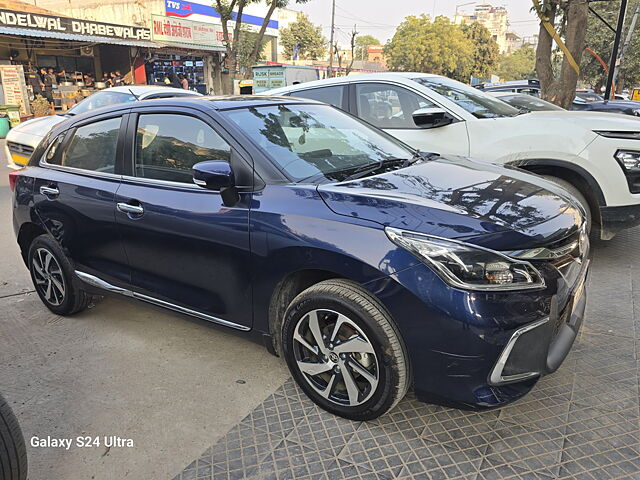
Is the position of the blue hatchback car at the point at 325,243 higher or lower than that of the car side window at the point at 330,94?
lower

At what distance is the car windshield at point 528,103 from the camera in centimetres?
762

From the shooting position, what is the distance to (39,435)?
2.63 metres

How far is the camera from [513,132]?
4.77 meters

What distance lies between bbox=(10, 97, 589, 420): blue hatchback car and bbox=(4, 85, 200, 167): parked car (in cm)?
454

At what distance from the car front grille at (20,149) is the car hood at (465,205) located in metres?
6.86

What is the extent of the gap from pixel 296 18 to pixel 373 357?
70.1 meters

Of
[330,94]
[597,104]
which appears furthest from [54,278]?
[597,104]

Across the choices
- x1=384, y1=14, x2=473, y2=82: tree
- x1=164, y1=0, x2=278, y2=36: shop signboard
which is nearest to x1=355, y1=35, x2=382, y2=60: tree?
x1=384, y1=14, x2=473, y2=82: tree


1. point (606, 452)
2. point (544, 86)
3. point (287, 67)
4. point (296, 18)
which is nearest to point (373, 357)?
point (606, 452)

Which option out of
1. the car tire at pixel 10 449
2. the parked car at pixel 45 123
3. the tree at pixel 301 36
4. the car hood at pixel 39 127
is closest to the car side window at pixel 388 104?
the parked car at pixel 45 123

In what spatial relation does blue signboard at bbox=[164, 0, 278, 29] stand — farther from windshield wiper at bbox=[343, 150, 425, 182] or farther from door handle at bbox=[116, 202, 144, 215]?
windshield wiper at bbox=[343, 150, 425, 182]

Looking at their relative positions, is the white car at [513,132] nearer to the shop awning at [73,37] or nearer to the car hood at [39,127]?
the car hood at [39,127]

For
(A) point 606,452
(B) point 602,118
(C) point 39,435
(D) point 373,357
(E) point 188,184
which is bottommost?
(C) point 39,435

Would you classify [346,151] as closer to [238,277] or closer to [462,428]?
[238,277]
